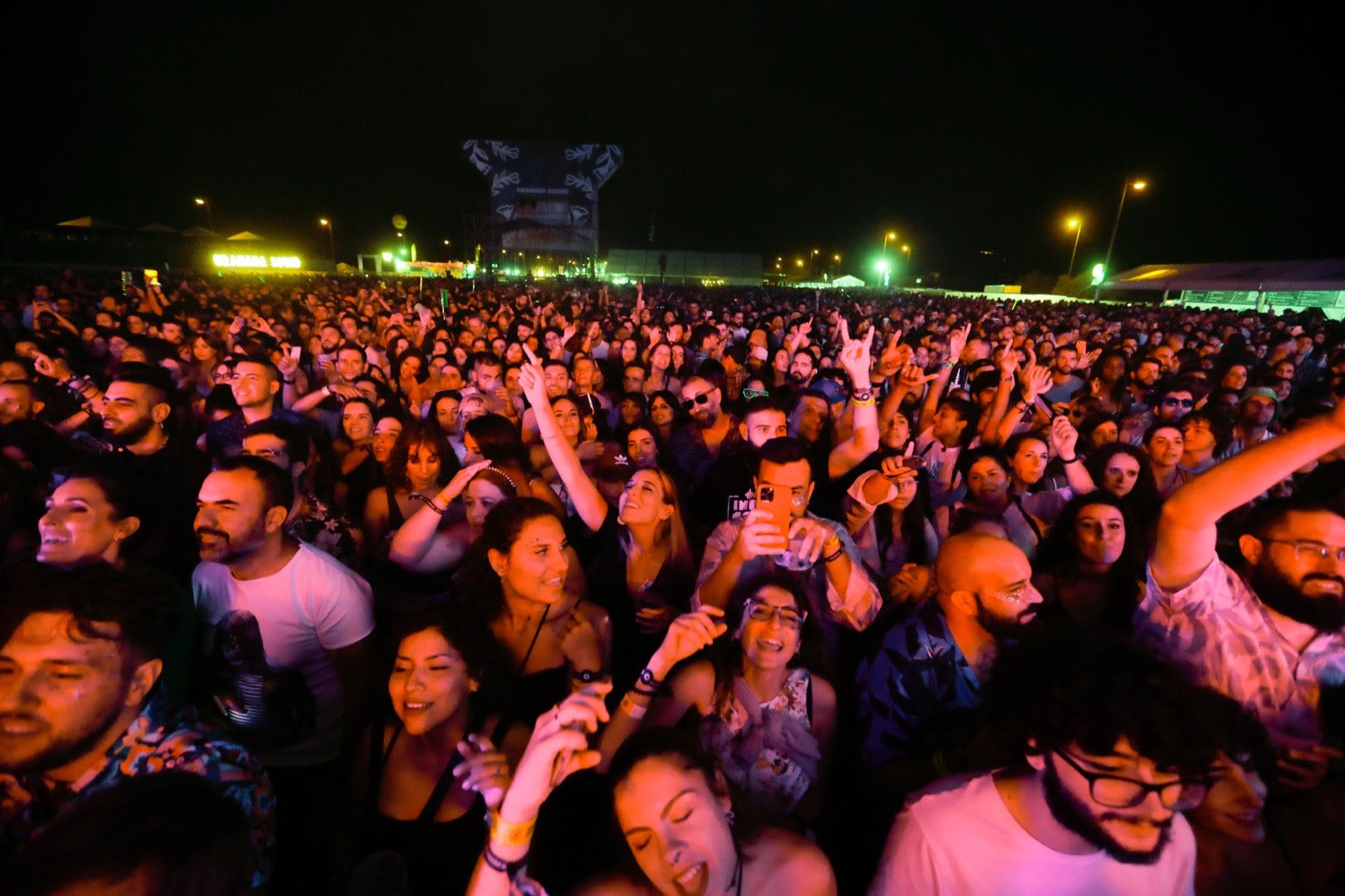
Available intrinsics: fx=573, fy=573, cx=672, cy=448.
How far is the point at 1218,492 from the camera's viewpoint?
175 centimetres

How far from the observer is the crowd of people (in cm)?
140

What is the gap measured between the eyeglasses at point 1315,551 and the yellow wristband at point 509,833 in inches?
107

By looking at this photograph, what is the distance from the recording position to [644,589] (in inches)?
119

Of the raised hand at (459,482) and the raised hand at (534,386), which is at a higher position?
the raised hand at (534,386)

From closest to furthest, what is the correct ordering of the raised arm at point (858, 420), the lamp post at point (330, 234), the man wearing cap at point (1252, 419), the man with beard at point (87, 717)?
the man with beard at point (87, 717) < the raised arm at point (858, 420) < the man wearing cap at point (1252, 419) < the lamp post at point (330, 234)

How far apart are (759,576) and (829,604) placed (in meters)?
0.63

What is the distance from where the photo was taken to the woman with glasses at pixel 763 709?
6.84 ft

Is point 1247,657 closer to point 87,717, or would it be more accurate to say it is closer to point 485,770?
point 485,770

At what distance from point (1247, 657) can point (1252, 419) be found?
4.88m

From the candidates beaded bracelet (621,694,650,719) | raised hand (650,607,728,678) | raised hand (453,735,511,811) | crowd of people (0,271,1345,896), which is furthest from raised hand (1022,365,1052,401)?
raised hand (453,735,511,811)

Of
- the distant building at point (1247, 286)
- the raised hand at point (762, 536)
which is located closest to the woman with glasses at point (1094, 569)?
the raised hand at point (762, 536)

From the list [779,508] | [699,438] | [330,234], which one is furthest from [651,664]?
[330,234]

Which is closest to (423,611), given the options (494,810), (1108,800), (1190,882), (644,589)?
(494,810)

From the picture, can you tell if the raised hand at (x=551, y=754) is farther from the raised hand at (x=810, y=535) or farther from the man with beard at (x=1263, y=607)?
the man with beard at (x=1263, y=607)
